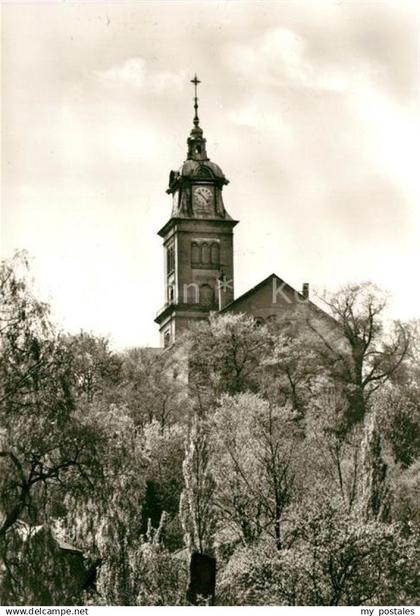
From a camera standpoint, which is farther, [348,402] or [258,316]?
[258,316]

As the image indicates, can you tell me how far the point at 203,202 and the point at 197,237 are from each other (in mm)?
2282

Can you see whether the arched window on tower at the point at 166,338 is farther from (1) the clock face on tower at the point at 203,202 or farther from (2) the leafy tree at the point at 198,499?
(2) the leafy tree at the point at 198,499

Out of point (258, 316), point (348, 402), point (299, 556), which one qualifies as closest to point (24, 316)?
point (299, 556)

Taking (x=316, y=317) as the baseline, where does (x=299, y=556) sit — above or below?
below

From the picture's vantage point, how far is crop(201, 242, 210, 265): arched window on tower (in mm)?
103438

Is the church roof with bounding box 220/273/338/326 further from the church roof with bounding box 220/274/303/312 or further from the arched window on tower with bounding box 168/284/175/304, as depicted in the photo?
the arched window on tower with bounding box 168/284/175/304

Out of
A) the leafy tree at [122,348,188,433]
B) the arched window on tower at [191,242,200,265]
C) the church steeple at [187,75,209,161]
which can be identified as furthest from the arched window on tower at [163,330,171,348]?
the leafy tree at [122,348,188,433]

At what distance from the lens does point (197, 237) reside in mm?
103500

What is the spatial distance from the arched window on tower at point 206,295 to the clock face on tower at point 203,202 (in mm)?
4695

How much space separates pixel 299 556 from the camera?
35906mm

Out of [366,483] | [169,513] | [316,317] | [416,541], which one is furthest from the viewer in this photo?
[316,317]

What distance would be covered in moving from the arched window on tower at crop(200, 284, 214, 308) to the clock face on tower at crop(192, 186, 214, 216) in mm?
4695

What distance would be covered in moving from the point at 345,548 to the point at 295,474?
17.0m

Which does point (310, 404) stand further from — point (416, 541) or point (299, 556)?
point (299, 556)
